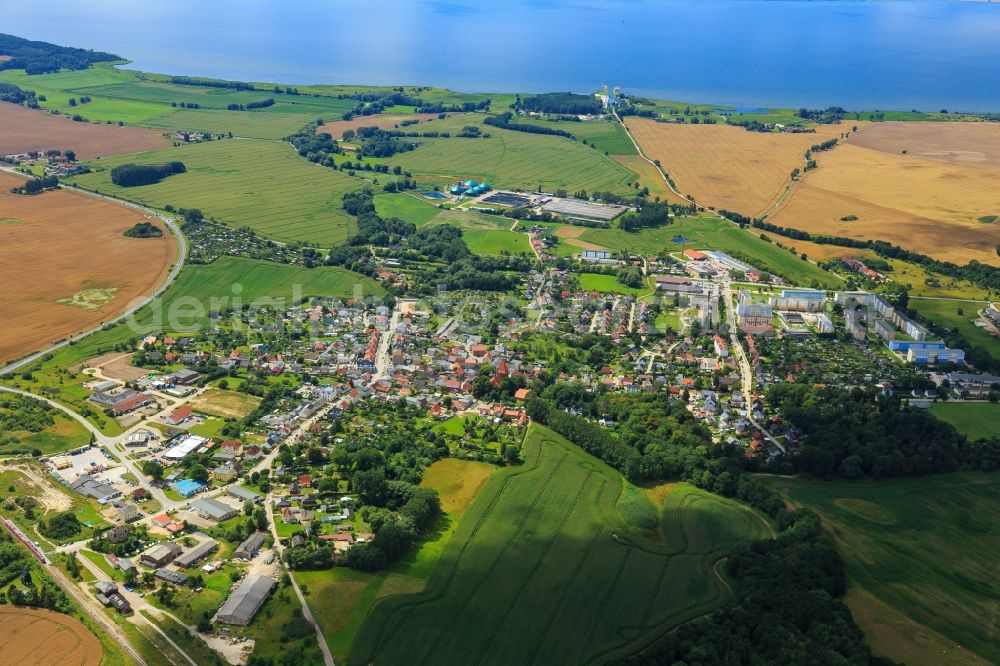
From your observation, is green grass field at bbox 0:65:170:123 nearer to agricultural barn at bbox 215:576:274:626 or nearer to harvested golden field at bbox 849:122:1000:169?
harvested golden field at bbox 849:122:1000:169

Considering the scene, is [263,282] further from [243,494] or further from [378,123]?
[378,123]

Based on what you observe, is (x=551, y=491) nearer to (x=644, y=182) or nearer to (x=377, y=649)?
(x=377, y=649)

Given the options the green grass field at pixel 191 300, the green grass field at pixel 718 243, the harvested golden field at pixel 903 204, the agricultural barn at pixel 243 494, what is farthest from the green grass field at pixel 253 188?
the harvested golden field at pixel 903 204

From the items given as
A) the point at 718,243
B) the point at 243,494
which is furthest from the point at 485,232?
the point at 243,494

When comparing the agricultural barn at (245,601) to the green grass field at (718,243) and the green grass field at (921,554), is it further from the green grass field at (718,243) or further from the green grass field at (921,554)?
the green grass field at (718,243)

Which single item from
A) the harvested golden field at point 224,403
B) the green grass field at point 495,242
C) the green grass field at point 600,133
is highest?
the green grass field at point 600,133

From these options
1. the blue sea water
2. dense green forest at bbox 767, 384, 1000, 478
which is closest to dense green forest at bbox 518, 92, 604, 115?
the blue sea water
